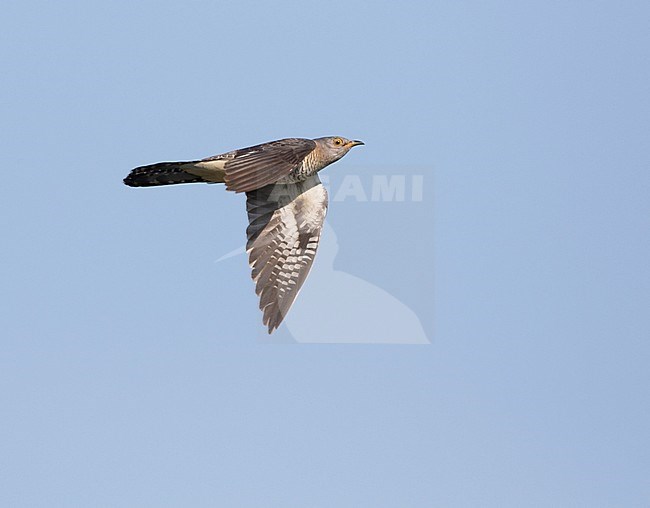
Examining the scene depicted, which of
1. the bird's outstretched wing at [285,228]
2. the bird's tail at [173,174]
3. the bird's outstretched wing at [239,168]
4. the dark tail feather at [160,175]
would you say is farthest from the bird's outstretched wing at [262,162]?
the bird's outstretched wing at [285,228]

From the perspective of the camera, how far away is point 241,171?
49.6 ft

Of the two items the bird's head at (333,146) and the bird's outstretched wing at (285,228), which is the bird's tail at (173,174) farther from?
the bird's head at (333,146)

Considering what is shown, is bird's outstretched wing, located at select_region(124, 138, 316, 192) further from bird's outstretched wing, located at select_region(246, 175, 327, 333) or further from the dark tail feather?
bird's outstretched wing, located at select_region(246, 175, 327, 333)

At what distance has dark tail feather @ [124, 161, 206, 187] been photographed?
16703 millimetres

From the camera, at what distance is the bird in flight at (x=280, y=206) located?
647 inches

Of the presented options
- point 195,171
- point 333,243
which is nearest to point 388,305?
point 333,243

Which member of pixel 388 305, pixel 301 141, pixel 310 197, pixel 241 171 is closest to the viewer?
pixel 241 171

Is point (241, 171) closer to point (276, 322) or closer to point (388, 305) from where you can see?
point (276, 322)

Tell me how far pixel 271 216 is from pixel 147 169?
1897 millimetres

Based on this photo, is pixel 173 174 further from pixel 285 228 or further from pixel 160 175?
pixel 285 228

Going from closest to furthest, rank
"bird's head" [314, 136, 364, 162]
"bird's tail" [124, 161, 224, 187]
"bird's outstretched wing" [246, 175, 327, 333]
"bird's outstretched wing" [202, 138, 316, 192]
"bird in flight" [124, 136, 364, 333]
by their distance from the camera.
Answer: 1. "bird's outstretched wing" [202, 138, 316, 192]
2. "bird in flight" [124, 136, 364, 333]
3. "bird's tail" [124, 161, 224, 187]
4. "bird's head" [314, 136, 364, 162]
5. "bird's outstretched wing" [246, 175, 327, 333]

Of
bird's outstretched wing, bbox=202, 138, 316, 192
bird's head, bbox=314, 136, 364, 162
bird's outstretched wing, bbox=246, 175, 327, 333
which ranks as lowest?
bird's outstretched wing, bbox=246, 175, 327, 333

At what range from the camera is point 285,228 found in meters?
17.7

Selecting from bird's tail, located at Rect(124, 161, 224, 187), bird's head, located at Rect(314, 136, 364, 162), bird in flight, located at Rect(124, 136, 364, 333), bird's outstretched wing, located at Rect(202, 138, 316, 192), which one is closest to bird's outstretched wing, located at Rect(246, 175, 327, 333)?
bird in flight, located at Rect(124, 136, 364, 333)
